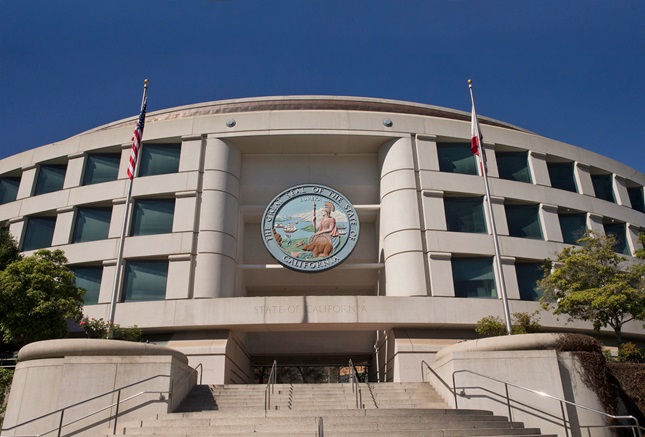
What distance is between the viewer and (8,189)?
31.8 m

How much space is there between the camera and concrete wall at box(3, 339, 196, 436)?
13.7m

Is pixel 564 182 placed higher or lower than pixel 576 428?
higher

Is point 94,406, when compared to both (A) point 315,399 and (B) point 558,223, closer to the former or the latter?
(A) point 315,399

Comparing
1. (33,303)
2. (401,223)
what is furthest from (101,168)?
(401,223)

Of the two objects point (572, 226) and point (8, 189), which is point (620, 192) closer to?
point (572, 226)

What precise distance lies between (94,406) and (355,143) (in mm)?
19643

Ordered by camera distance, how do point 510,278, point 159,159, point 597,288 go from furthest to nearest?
1. point 159,159
2. point 510,278
3. point 597,288

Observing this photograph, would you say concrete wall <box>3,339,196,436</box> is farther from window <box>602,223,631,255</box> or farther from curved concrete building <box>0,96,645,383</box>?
window <box>602,223,631,255</box>

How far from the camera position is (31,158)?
1217 inches

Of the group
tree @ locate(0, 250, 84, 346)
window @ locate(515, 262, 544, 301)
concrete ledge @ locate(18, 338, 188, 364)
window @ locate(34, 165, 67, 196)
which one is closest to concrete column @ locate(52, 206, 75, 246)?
window @ locate(34, 165, 67, 196)

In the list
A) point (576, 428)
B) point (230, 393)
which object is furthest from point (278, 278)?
point (576, 428)

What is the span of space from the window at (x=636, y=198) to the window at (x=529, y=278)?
1107 centimetres

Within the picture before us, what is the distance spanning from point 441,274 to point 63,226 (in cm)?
2024

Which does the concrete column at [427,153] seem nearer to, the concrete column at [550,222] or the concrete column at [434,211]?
the concrete column at [434,211]
